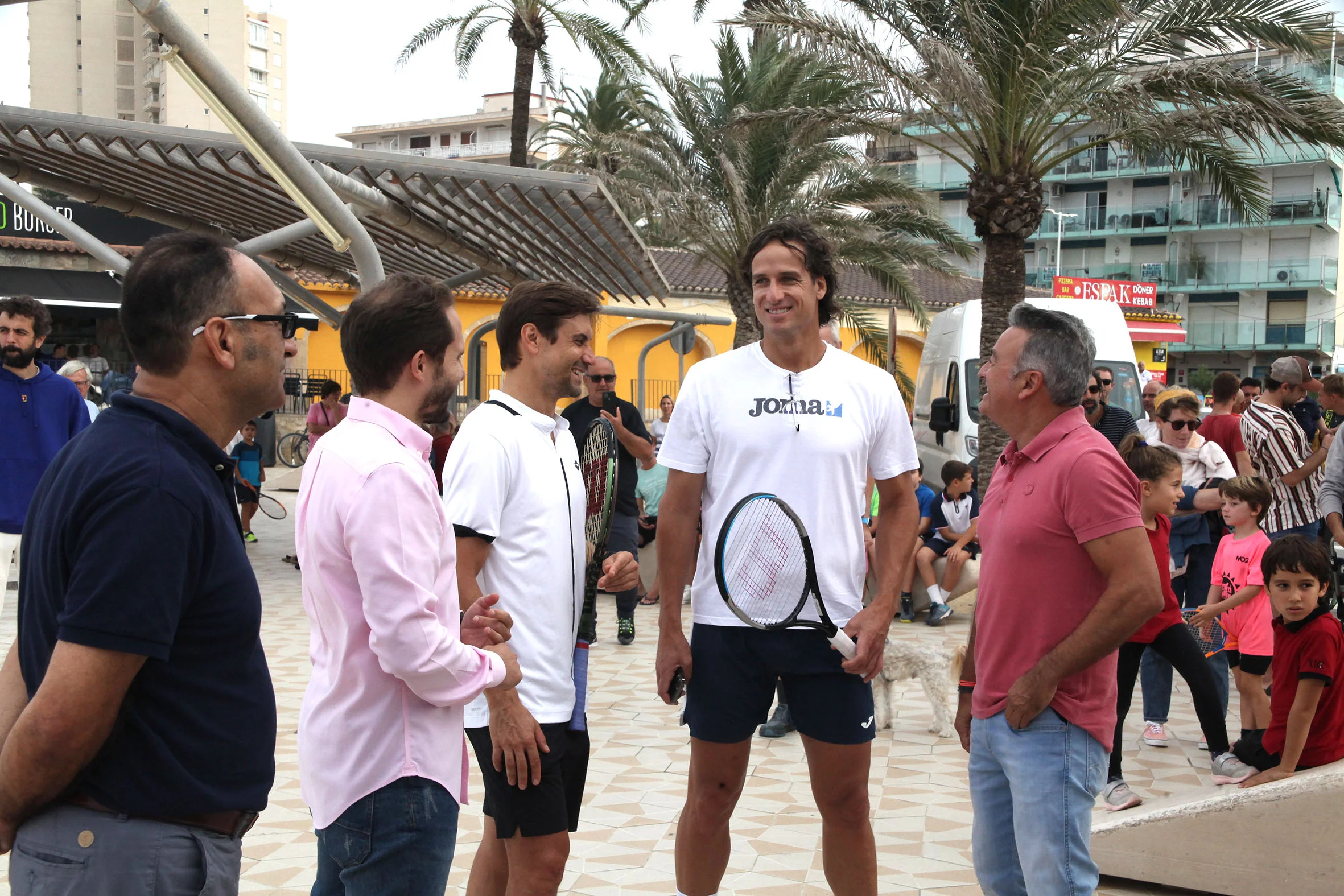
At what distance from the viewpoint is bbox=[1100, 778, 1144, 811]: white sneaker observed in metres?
5.19

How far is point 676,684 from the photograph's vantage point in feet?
11.7

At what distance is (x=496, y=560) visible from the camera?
118 inches

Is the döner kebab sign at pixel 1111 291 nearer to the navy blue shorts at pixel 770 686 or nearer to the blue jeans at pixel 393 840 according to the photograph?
the navy blue shorts at pixel 770 686

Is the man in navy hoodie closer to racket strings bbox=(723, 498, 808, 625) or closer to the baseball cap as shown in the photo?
racket strings bbox=(723, 498, 808, 625)

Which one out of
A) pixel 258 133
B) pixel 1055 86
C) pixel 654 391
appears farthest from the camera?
pixel 654 391

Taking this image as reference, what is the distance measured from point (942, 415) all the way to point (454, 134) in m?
92.9

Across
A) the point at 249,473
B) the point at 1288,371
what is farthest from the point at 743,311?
the point at 1288,371

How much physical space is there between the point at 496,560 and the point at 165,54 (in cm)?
339

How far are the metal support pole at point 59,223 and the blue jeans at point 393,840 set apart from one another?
264 inches

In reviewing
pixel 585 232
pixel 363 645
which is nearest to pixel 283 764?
pixel 363 645

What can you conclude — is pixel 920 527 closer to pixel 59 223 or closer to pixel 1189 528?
pixel 1189 528

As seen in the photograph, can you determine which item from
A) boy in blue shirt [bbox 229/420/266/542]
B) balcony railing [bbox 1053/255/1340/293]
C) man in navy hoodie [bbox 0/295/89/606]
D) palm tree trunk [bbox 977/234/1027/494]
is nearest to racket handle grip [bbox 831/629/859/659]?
man in navy hoodie [bbox 0/295/89/606]

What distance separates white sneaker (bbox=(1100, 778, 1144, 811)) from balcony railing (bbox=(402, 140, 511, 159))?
8966 centimetres

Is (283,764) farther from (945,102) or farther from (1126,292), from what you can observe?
(1126,292)
